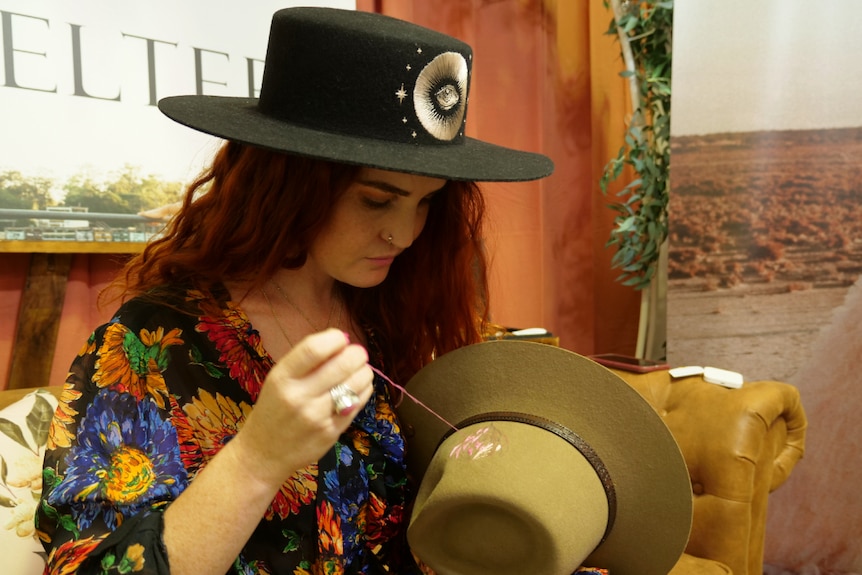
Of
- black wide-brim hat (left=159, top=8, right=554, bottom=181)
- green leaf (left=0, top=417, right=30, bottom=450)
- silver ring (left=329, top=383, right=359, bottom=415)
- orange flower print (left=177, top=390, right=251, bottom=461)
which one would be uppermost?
black wide-brim hat (left=159, top=8, right=554, bottom=181)

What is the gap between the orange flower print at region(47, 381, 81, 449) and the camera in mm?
748

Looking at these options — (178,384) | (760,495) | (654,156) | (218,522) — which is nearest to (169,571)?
(218,522)

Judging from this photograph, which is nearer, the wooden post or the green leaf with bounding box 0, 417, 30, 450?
the green leaf with bounding box 0, 417, 30, 450

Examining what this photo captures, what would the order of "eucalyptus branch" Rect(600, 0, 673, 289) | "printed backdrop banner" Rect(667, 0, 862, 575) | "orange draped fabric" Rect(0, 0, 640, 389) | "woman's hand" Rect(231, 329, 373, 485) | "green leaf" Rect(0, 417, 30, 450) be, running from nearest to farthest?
"woman's hand" Rect(231, 329, 373, 485), "green leaf" Rect(0, 417, 30, 450), "printed backdrop banner" Rect(667, 0, 862, 575), "eucalyptus branch" Rect(600, 0, 673, 289), "orange draped fabric" Rect(0, 0, 640, 389)

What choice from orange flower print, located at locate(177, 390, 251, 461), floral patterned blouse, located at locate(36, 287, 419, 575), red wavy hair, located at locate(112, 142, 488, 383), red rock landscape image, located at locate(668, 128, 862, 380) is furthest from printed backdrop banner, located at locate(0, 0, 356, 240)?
red rock landscape image, located at locate(668, 128, 862, 380)

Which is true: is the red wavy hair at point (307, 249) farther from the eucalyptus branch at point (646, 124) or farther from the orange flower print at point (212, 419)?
the eucalyptus branch at point (646, 124)

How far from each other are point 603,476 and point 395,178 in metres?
0.45

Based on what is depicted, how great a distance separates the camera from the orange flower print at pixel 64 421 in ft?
2.45

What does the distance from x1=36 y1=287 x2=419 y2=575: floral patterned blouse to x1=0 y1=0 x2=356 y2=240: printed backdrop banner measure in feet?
1.75

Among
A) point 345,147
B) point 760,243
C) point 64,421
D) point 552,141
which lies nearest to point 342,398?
point 345,147

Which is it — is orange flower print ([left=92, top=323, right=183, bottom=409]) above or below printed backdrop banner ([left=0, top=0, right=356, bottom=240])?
below

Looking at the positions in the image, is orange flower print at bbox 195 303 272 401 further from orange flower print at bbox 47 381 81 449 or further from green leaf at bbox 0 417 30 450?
green leaf at bbox 0 417 30 450

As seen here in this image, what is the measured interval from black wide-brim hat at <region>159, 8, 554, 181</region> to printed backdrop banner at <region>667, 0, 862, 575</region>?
3.53 ft

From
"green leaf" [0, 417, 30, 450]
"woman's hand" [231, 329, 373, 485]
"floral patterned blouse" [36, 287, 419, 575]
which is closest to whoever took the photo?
"woman's hand" [231, 329, 373, 485]
